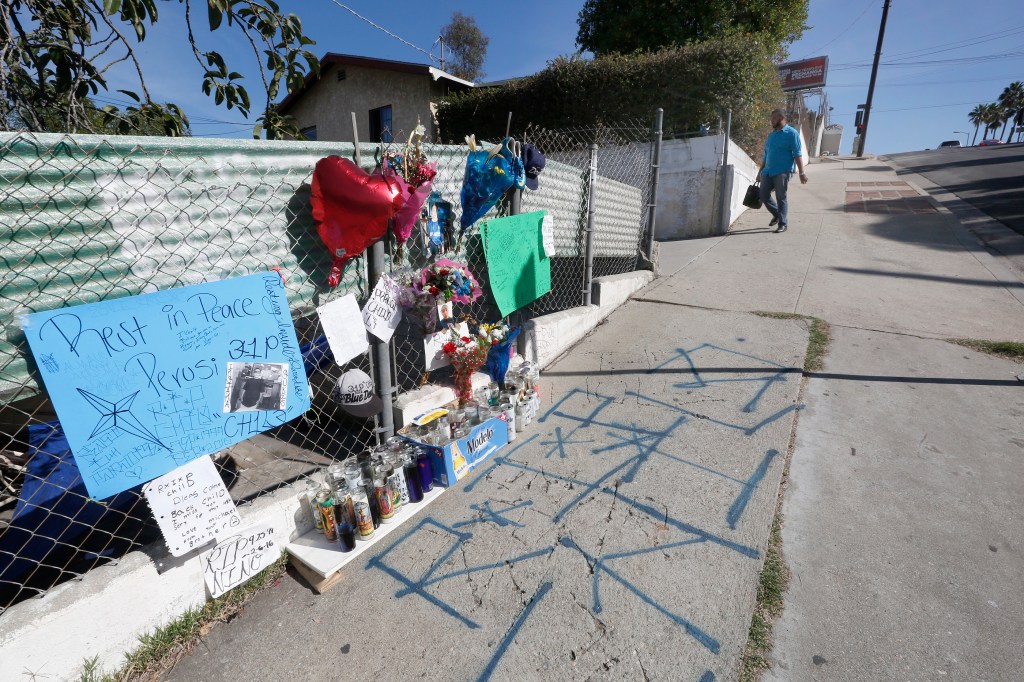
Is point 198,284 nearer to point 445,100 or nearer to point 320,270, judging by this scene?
point 320,270

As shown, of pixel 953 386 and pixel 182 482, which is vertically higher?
pixel 182 482

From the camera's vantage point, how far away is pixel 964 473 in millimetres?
2582

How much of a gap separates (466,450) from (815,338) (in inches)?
133

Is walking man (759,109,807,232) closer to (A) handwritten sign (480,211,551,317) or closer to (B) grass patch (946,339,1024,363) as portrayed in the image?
(B) grass patch (946,339,1024,363)

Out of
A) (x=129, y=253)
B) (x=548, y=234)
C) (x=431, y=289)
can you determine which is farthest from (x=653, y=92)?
(x=129, y=253)

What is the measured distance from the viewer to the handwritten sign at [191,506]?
183 centimetres

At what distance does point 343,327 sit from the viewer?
2.45m

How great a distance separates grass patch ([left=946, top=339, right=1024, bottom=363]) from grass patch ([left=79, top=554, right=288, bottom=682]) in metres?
5.47

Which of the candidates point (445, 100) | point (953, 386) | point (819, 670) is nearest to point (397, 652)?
point (819, 670)

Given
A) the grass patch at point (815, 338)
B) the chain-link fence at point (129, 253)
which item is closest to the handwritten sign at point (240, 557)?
the chain-link fence at point (129, 253)

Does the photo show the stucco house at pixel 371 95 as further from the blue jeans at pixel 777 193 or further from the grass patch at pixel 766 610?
the grass patch at pixel 766 610

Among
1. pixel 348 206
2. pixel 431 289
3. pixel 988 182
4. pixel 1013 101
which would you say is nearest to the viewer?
pixel 348 206

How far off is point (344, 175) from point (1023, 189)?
1644 centimetres

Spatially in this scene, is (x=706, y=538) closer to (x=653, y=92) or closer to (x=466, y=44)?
(x=653, y=92)
